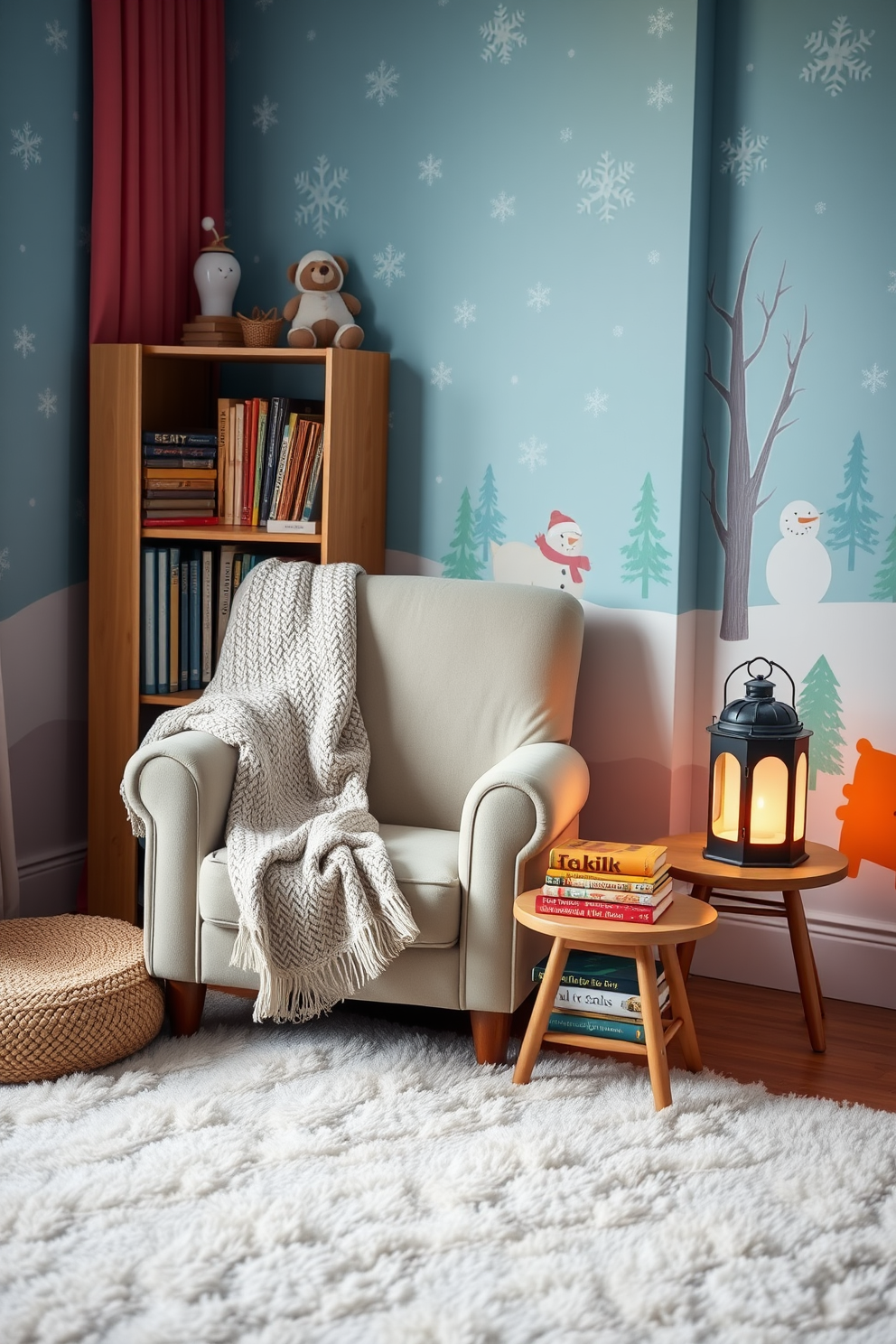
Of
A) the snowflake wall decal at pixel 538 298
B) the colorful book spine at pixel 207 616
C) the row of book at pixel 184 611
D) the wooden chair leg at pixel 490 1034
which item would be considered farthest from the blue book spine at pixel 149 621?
the wooden chair leg at pixel 490 1034

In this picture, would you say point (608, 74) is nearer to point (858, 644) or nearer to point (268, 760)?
point (858, 644)

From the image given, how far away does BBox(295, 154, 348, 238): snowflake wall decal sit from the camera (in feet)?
10.7

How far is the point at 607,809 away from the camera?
10.0ft

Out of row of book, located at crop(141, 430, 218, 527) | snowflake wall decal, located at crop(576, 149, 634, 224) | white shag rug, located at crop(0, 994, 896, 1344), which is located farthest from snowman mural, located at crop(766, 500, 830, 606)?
row of book, located at crop(141, 430, 218, 527)

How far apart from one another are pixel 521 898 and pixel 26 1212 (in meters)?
0.93

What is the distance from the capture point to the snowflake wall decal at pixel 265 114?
10.9ft

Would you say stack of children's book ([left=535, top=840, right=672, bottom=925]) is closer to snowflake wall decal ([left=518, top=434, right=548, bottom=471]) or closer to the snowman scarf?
the snowman scarf

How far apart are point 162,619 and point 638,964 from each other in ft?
4.80

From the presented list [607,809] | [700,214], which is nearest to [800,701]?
[607,809]

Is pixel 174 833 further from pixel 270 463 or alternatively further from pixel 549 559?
pixel 549 559

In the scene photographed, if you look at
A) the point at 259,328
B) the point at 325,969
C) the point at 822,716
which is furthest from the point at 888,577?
the point at 259,328

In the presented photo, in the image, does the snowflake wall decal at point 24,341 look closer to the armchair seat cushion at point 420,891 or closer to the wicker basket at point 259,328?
the wicker basket at point 259,328

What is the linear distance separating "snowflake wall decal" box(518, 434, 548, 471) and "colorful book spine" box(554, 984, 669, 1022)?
1252 mm

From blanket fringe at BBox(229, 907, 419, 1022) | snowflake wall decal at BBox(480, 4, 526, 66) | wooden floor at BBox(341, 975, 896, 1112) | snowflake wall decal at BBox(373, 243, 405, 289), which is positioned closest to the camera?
blanket fringe at BBox(229, 907, 419, 1022)
